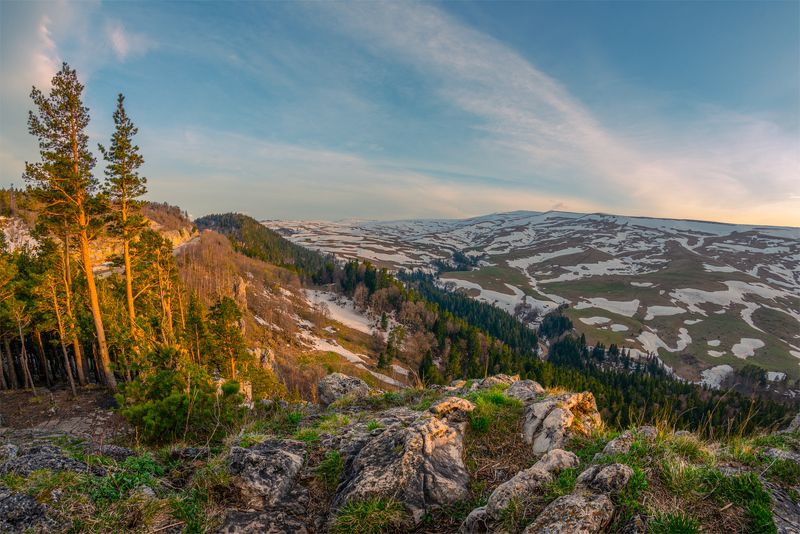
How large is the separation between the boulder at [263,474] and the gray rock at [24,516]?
2.44m

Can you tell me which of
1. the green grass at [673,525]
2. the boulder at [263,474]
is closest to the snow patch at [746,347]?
the green grass at [673,525]

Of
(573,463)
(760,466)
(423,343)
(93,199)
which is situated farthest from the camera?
(423,343)

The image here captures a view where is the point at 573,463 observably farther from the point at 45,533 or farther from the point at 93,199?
the point at 93,199

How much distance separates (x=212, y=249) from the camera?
145 metres

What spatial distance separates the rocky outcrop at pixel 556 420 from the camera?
8.30 m

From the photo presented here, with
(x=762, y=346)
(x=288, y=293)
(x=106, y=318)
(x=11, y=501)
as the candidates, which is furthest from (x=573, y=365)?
(x=11, y=501)

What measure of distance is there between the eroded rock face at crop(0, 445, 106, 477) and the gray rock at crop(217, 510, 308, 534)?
2.42 m

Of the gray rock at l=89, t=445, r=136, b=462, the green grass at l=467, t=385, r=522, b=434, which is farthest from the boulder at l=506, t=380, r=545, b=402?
the gray rock at l=89, t=445, r=136, b=462

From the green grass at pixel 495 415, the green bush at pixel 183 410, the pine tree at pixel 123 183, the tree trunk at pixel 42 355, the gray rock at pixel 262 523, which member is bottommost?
the tree trunk at pixel 42 355

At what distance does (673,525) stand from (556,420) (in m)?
4.45

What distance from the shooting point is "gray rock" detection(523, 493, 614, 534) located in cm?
445

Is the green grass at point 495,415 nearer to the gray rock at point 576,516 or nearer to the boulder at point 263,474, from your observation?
the gray rock at point 576,516

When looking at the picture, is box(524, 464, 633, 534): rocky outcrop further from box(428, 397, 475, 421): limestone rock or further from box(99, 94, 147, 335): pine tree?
box(99, 94, 147, 335): pine tree

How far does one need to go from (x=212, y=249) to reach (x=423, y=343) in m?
98.0
